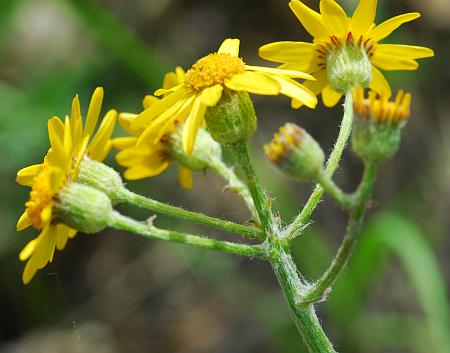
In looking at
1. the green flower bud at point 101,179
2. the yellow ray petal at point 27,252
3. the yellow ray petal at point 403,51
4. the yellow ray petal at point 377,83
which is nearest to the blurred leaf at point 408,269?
the yellow ray petal at point 377,83

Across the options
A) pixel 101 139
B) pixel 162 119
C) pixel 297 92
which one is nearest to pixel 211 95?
pixel 162 119

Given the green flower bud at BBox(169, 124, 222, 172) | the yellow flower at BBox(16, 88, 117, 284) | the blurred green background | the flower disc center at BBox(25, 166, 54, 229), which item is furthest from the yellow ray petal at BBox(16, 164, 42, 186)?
the blurred green background

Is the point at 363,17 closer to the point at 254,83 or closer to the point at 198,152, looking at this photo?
the point at 254,83

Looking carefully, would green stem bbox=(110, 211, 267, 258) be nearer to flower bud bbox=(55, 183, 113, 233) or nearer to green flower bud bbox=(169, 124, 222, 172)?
flower bud bbox=(55, 183, 113, 233)

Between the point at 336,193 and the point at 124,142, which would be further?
the point at 124,142

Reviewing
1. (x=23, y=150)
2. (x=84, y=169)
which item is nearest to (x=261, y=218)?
(x=84, y=169)

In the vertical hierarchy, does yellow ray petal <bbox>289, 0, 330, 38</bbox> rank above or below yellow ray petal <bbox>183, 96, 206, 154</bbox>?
above
